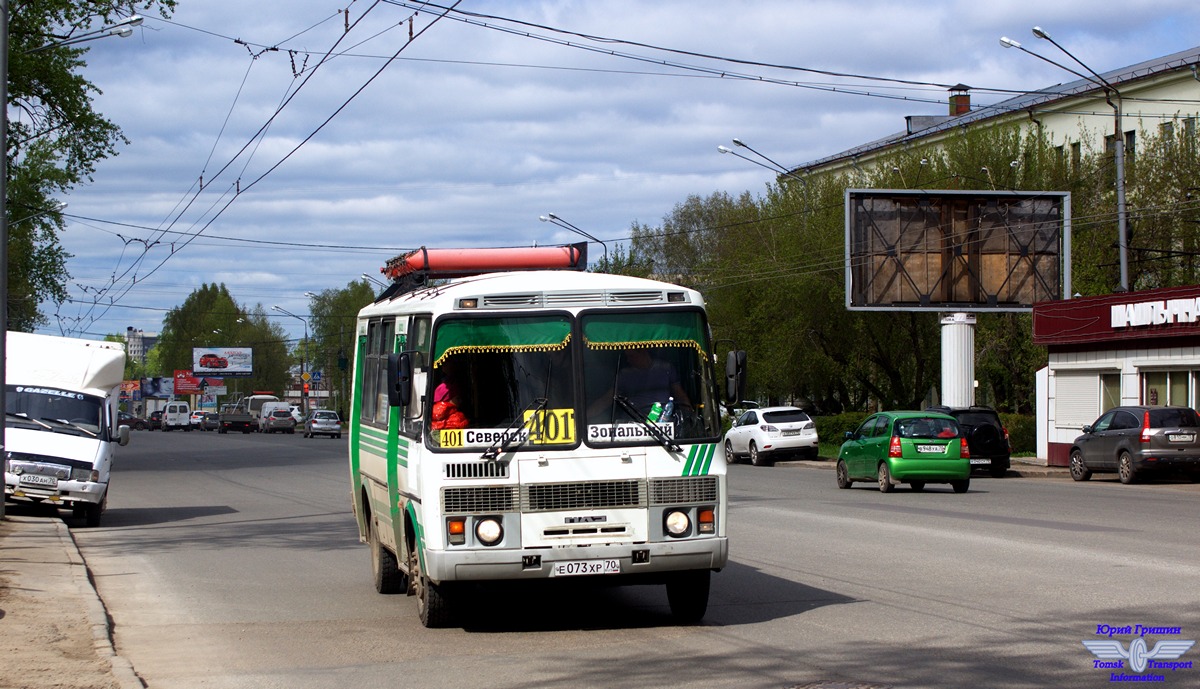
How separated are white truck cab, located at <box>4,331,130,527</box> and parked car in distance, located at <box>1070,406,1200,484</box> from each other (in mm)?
19046

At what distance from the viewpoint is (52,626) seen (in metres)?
9.95

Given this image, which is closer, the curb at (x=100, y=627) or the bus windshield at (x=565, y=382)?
the curb at (x=100, y=627)

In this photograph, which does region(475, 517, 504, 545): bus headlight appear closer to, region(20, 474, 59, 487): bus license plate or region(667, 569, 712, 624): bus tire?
region(667, 569, 712, 624): bus tire

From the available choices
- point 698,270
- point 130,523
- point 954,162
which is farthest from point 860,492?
point 698,270

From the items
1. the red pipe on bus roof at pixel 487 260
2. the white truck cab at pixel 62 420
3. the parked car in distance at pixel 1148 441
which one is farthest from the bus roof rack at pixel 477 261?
the parked car in distance at pixel 1148 441

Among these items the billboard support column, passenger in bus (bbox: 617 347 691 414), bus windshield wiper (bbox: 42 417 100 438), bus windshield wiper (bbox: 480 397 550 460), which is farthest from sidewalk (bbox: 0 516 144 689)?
the billboard support column

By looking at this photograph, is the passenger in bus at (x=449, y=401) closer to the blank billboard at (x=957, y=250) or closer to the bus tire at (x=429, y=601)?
the bus tire at (x=429, y=601)

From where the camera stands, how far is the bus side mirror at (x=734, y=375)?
9914mm

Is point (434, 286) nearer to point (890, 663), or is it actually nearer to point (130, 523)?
point (890, 663)

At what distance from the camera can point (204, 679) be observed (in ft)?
27.1

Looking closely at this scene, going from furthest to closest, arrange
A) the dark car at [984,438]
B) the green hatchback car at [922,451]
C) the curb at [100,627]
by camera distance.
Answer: the dark car at [984,438] < the green hatchback car at [922,451] < the curb at [100,627]

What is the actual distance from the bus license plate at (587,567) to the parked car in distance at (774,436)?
30.9 metres

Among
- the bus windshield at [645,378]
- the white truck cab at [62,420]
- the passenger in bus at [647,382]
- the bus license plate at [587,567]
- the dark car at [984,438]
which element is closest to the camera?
the bus license plate at [587,567]

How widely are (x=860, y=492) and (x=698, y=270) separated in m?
42.0
